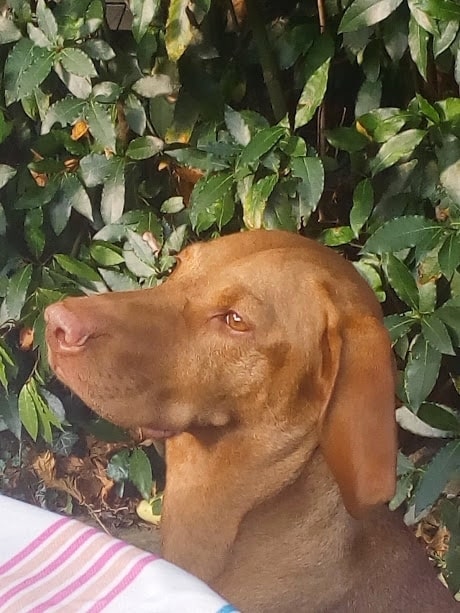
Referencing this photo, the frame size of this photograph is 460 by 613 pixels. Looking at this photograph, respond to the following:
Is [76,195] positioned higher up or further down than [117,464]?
higher up

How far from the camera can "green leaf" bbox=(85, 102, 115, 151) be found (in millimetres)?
891

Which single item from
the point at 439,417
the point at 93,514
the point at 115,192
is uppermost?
the point at 115,192

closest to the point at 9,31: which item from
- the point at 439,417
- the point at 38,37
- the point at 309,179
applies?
the point at 38,37

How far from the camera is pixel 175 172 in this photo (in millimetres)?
937

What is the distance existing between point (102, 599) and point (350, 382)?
0.26 m

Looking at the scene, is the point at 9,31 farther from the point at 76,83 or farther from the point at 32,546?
the point at 32,546

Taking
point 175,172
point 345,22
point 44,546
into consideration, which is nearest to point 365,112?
point 345,22

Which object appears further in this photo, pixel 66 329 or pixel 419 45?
pixel 419 45

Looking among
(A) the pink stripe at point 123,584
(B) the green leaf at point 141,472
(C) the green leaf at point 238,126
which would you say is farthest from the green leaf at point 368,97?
(A) the pink stripe at point 123,584

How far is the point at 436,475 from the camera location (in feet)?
2.81

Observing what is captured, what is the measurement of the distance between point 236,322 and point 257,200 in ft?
0.67

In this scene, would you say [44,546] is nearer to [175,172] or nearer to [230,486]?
[230,486]

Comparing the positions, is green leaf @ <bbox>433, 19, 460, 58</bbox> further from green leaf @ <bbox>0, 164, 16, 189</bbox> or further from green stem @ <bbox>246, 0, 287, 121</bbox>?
green leaf @ <bbox>0, 164, 16, 189</bbox>

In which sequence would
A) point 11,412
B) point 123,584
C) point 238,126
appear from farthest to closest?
point 11,412 < point 238,126 < point 123,584
